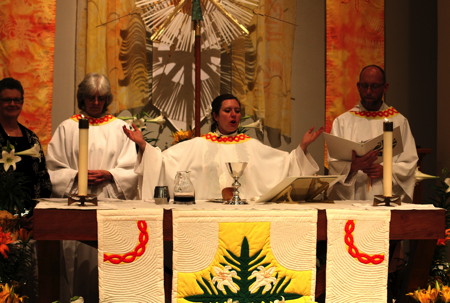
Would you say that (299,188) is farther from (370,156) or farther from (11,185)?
(11,185)

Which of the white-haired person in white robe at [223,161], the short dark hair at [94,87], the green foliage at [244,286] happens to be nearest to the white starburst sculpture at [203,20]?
the short dark hair at [94,87]

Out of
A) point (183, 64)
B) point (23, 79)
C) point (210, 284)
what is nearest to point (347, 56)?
point (183, 64)

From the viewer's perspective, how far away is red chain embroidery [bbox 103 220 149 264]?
311 cm

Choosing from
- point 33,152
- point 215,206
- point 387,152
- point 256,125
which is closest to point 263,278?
point 215,206

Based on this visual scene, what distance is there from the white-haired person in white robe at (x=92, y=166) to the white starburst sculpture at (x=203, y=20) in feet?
3.10

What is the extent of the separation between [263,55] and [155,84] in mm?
982

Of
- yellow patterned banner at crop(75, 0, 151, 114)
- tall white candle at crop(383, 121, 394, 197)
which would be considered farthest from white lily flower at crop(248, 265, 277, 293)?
yellow patterned banner at crop(75, 0, 151, 114)

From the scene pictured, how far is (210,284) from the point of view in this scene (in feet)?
10.3

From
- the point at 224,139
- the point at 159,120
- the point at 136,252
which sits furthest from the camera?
the point at 159,120

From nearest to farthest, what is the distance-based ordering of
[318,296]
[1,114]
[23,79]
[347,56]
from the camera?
1. [318,296]
2. [1,114]
3. [23,79]
4. [347,56]

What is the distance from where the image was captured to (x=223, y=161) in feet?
14.3

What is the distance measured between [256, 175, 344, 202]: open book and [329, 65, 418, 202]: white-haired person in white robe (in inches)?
18.1

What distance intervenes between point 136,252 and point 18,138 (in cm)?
162

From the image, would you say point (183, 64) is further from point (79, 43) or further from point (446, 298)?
point (446, 298)
